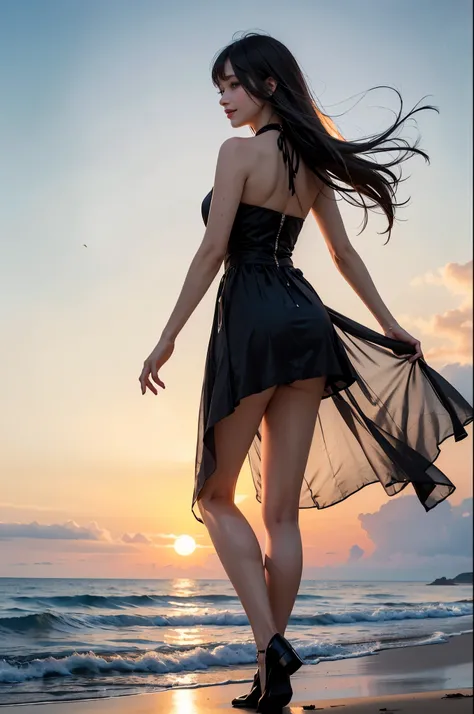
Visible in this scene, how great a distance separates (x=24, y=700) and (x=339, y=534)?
Result: 3.65m

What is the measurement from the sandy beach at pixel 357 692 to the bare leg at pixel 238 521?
26 cm

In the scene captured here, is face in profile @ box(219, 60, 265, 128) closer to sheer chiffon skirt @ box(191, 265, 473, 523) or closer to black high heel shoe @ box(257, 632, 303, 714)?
sheer chiffon skirt @ box(191, 265, 473, 523)

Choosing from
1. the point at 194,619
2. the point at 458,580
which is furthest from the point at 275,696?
the point at 458,580

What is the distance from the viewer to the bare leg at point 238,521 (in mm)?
1949

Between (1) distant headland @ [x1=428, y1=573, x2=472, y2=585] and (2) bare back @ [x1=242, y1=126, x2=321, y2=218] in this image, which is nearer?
(2) bare back @ [x1=242, y1=126, x2=321, y2=218]

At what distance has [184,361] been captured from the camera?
431 centimetres

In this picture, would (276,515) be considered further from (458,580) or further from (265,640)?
(458,580)

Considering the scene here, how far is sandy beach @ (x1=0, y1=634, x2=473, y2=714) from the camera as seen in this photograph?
2.14m

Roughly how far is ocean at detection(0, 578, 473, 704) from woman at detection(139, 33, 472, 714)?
84 cm

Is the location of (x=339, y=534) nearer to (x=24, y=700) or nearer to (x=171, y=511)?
(x=171, y=511)

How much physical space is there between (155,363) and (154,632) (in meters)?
2.89

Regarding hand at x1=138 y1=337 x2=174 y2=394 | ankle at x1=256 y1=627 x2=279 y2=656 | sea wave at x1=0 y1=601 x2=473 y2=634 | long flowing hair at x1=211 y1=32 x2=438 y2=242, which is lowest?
ankle at x1=256 y1=627 x2=279 y2=656

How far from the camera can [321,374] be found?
2.02 meters

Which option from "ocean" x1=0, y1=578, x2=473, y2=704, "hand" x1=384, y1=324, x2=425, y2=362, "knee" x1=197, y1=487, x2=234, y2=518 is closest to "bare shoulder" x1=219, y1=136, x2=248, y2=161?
"hand" x1=384, y1=324, x2=425, y2=362
